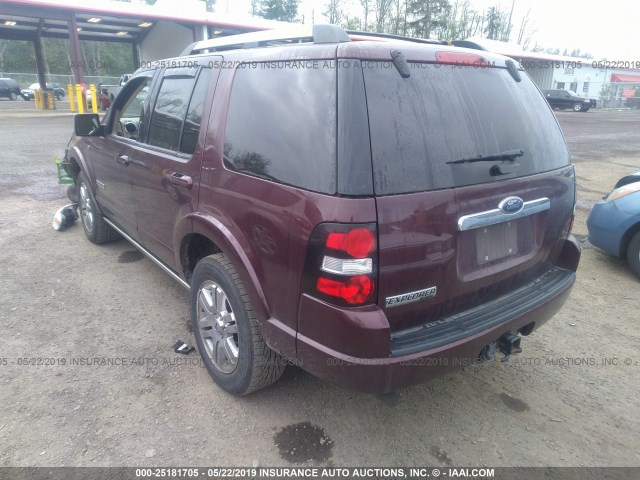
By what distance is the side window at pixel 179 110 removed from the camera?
288 centimetres

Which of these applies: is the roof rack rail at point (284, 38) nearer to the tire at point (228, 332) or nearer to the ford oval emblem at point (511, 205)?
the ford oval emblem at point (511, 205)

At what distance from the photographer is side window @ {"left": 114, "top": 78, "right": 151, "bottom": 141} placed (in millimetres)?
3703

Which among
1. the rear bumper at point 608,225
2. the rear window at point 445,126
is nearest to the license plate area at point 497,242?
the rear window at point 445,126

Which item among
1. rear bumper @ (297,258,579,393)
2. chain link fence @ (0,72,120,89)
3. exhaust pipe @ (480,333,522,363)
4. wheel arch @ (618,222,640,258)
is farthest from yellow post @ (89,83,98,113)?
exhaust pipe @ (480,333,522,363)

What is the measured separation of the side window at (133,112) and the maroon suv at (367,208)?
2.88ft

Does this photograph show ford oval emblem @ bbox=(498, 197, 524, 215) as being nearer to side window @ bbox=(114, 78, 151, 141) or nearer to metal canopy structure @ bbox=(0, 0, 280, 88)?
side window @ bbox=(114, 78, 151, 141)

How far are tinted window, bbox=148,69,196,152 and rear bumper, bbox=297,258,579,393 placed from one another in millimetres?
1783

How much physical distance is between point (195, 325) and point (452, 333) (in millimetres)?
1703

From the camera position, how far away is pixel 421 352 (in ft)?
6.71

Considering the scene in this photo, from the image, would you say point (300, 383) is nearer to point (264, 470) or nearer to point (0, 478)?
point (264, 470)

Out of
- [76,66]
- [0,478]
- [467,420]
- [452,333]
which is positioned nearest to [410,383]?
[452,333]

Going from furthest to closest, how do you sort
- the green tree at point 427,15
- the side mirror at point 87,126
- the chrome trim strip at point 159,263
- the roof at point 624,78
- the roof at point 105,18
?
the roof at point 624,78 → the green tree at point 427,15 → the roof at point 105,18 → the side mirror at point 87,126 → the chrome trim strip at point 159,263

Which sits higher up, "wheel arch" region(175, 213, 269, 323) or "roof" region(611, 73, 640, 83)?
A: "roof" region(611, 73, 640, 83)

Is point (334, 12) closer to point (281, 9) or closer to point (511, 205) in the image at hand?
point (281, 9)
